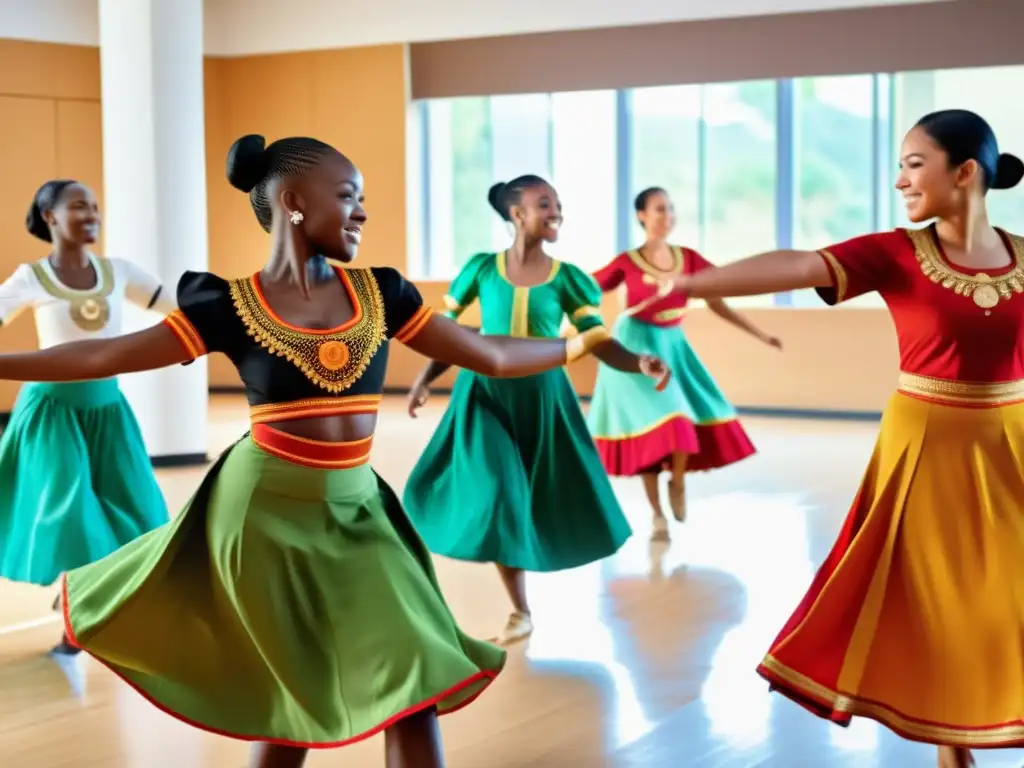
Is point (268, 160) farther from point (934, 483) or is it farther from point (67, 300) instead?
point (67, 300)

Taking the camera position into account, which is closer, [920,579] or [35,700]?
[920,579]

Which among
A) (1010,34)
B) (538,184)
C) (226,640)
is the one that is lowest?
(226,640)

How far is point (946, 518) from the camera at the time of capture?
301 centimetres

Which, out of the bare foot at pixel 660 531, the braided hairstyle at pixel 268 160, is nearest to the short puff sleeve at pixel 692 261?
the bare foot at pixel 660 531

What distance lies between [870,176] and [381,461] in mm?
4688

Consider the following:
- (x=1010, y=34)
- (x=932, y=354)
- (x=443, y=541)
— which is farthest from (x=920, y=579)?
(x=1010, y=34)

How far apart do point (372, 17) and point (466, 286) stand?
785cm

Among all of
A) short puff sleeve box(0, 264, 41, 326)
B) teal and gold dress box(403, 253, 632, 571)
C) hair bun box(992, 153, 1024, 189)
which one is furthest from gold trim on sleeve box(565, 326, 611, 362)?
short puff sleeve box(0, 264, 41, 326)

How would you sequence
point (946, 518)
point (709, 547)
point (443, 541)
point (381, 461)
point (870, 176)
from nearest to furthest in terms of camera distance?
1. point (946, 518)
2. point (443, 541)
3. point (709, 547)
4. point (381, 461)
5. point (870, 176)

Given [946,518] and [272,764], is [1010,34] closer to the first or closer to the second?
[946,518]

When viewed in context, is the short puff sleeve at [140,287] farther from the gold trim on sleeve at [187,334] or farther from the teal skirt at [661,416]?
the teal skirt at [661,416]

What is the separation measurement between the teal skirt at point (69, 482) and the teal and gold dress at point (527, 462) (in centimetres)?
90

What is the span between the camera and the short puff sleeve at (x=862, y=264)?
3035mm

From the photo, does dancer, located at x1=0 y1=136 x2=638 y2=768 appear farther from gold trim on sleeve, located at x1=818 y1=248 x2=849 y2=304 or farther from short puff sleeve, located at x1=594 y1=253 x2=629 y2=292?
short puff sleeve, located at x1=594 y1=253 x2=629 y2=292
